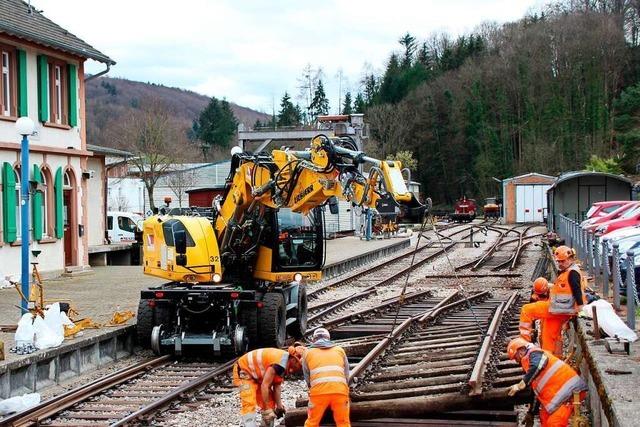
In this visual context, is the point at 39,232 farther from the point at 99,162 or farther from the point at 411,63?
the point at 411,63

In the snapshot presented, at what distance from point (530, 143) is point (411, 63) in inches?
1298

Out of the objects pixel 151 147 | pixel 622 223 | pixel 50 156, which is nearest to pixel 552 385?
pixel 622 223

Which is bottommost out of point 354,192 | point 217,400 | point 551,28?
point 217,400

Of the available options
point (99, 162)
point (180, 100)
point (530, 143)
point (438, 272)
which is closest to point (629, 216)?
point (438, 272)

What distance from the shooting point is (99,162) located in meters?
30.6

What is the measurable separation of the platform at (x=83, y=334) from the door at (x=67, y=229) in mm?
956

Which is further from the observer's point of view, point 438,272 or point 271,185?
point 438,272

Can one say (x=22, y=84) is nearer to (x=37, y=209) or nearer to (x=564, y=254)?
(x=37, y=209)

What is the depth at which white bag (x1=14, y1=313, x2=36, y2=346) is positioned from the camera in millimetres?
11880

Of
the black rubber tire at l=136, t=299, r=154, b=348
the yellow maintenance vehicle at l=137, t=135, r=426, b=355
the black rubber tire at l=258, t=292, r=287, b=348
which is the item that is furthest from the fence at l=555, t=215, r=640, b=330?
the black rubber tire at l=136, t=299, r=154, b=348

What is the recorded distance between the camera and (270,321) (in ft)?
44.3

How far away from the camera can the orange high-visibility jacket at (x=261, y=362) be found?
8570 millimetres

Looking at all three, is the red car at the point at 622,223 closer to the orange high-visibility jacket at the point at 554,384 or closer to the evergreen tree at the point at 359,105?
the orange high-visibility jacket at the point at 554,384

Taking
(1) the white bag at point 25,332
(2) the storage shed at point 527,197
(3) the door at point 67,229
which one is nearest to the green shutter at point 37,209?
(3) the door at point 67,229
